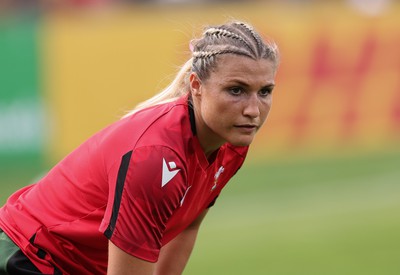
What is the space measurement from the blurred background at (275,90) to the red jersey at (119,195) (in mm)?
8253

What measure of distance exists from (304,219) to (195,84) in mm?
7923

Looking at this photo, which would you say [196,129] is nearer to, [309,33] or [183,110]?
[183,110]

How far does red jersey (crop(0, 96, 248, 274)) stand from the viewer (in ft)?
14.9

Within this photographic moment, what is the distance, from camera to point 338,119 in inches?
590

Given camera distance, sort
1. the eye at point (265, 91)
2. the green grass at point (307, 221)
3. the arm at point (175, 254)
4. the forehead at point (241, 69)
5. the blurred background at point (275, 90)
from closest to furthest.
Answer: the forehead at point (241, 69) < the eye at point (265, 91) < the arm at point (175, 254) < the green grass at point (307, 221) < the blurred background at point (275, 90)

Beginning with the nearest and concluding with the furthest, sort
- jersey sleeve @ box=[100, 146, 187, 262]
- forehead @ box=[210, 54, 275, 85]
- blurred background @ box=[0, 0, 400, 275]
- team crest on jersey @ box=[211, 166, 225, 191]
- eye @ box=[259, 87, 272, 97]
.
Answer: jersey sleeve @ box=[100, 146, 187, 262]
forehead @ box=[210, 54, 275, 85]
eye @ box=[259, 87, 272, 97]
team crest on jersey @ box=[211, 166, 225, 191]
blurred background @ box=[0, 0, 400, 275]

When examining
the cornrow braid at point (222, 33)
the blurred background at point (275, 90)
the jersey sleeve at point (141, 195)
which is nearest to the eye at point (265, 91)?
the cornrow braid at point (222, 33)

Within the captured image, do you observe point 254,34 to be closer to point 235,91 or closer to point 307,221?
point 235,91

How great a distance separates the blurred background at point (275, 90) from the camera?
14.1 metres

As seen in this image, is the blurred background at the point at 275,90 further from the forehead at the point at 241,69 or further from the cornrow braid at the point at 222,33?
the forehead at the point at 241,69

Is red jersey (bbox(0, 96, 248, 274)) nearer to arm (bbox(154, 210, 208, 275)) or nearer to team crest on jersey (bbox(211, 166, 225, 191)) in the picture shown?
team crest on jersey (bbox(211, 166, 225, 191))

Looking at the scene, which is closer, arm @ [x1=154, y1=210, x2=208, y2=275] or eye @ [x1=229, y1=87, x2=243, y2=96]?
eye @ [x1=229, y1=87, x2=243, y2=96]

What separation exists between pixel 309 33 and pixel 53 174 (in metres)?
10.1

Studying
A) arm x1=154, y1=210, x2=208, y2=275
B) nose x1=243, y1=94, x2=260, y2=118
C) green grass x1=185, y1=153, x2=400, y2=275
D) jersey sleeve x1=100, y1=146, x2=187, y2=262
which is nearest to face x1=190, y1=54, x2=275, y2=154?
nose x1=243, y1=94, x2=260, y2=118
